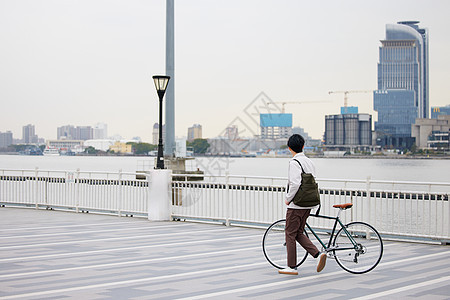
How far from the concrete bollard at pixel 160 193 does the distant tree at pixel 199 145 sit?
363 feet

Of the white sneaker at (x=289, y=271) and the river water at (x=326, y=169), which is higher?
the white sneaker at (x=289, y=271)

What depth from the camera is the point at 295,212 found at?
7.67 m

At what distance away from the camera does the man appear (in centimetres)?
754

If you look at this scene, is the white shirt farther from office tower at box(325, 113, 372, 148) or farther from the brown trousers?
office tower at box(325, 113, 372, 148)

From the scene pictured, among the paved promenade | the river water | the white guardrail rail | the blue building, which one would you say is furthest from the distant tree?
the paved promenade

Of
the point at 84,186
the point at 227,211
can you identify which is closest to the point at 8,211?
the point at 84,186

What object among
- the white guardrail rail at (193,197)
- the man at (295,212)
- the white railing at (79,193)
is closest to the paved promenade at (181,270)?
the man at (295,212)

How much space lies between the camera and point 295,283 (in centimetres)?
727

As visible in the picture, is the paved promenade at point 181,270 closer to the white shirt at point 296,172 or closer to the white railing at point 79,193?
the white shirt at point 296,172

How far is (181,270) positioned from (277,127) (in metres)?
139

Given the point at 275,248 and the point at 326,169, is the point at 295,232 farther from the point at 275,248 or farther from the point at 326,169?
the point at 326,169

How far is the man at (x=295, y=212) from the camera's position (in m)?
7.54

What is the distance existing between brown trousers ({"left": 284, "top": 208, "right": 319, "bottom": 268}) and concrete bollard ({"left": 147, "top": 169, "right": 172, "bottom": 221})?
6.71 meters

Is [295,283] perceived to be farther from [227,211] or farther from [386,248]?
[227,211]
